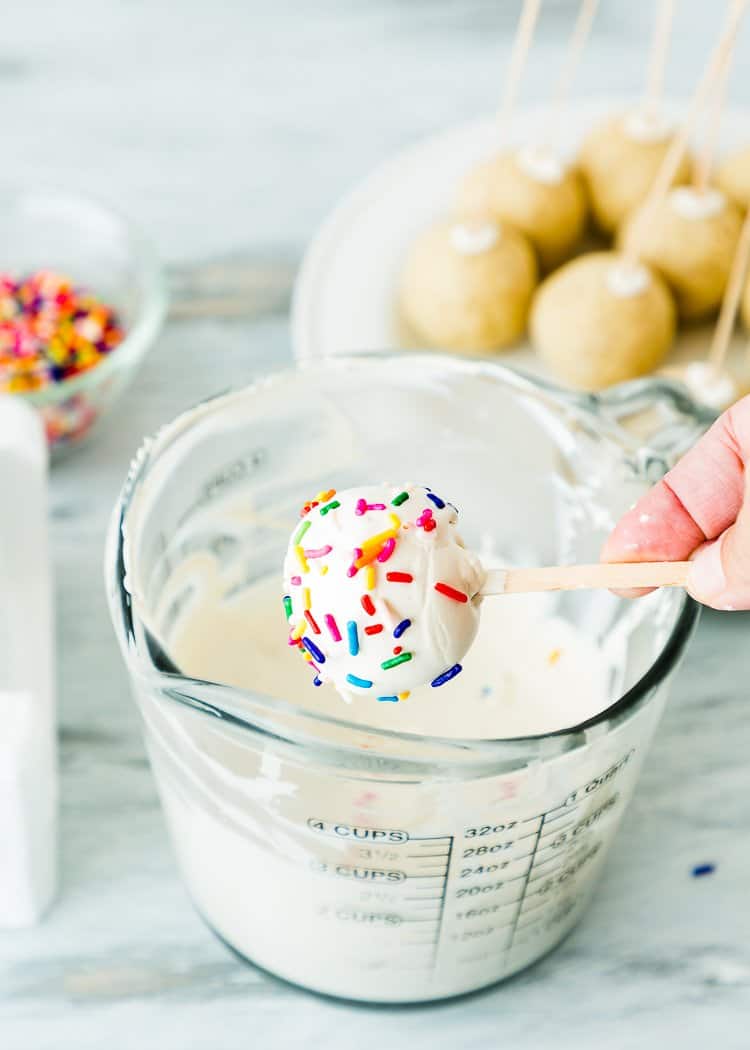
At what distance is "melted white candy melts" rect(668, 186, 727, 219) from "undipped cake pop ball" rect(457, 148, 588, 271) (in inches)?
3.4

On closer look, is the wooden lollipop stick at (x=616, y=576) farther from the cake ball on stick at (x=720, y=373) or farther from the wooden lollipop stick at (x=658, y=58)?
the wooden lollipop stick at (x=658, y=58)

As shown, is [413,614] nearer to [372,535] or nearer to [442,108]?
[372,535]

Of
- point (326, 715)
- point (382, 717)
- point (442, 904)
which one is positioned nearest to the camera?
point (326, 715)

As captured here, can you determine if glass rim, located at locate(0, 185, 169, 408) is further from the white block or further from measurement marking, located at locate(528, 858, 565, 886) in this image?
measurement marking, located at locate(528, 858, 565, 886)

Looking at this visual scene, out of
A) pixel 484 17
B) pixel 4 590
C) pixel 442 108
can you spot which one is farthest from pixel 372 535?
pixel 484 17

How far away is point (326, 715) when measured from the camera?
0.57 m

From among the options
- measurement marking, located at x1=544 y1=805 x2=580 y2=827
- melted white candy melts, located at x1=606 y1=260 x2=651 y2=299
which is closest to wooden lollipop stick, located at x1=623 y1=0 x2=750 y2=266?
melted white candy melts, located at x1=606 y1=260 x2=651 y2=299

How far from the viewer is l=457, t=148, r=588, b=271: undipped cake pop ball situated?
111cm

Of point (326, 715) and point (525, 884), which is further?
point (525, 884)

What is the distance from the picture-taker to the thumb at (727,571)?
0.59 meters

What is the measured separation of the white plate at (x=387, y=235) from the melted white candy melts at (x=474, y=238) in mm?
76

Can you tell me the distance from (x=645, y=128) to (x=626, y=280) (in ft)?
0.59

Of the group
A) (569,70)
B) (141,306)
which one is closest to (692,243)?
(569,70)

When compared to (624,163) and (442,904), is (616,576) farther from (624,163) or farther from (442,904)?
(624,163)
